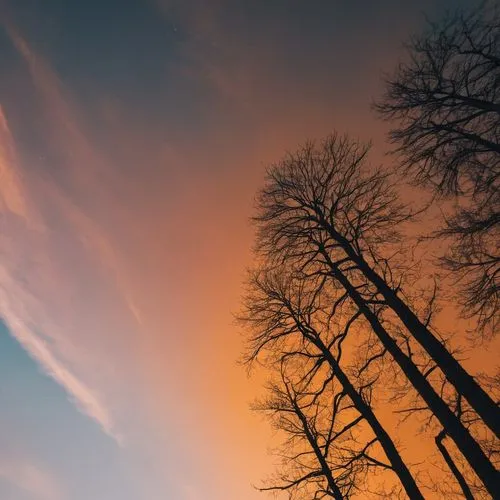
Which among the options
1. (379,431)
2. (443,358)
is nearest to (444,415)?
(443,358)

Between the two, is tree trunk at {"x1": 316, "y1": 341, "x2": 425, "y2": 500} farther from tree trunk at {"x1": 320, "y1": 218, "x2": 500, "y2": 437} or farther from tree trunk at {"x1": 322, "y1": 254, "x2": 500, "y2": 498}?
tree trunk at {"x1": 320, "y1": 218, "x2": 500, "y2": 437}

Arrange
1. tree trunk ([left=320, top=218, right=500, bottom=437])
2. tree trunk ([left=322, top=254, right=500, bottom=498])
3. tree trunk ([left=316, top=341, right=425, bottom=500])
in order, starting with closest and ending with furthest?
tree trunk ([left=322, top=254, right=500, bottom=498]), tree trunk ([left=320, top=218, right=500, bottom=437]), tree trunk ([left=316, top=341, right=425, bottom=500])

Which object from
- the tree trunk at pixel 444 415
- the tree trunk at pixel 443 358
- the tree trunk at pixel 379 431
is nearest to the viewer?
the tree trunk at pixel 444 415

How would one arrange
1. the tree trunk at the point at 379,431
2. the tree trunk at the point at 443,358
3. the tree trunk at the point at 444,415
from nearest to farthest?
the tree trunk at the point at 444,415
the tree trunk at the point at 443,358
the tree trunk at the point at 379,431

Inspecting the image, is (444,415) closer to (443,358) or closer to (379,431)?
(443,358)

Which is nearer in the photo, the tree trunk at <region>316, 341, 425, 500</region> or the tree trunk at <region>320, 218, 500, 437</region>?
the tree trunk at <region>320, 218, 500, 437</region>

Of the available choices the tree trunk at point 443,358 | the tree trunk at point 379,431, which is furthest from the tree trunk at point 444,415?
the tree trunk at point 379,431

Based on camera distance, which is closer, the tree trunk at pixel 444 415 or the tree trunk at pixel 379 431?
the tree trunk at pixel 444 415

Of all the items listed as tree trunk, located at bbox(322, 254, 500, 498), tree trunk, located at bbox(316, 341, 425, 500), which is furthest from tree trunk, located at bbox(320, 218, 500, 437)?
tree trunk, located at bbox(316, 341, 425, 500)

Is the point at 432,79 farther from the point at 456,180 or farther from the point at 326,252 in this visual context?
the point at 326,252

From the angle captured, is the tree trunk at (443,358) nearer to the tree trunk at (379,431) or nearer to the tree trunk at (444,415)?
the tree trunk at (444,415)

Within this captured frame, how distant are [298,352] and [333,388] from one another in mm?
1203

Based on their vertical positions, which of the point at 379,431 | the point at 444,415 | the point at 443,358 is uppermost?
the point at 443,358

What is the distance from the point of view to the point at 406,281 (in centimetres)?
695
